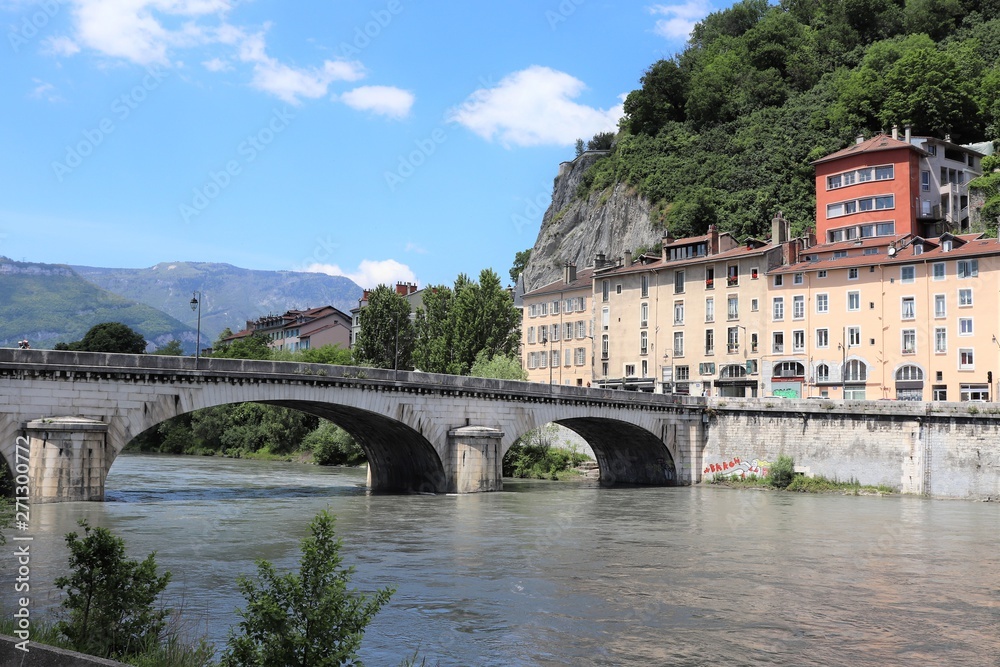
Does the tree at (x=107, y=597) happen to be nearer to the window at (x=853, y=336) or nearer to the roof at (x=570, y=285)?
the window at (x=853, y=336)

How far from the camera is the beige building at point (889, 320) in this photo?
4594 centimetres

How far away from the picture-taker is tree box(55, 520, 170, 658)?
8531 mm

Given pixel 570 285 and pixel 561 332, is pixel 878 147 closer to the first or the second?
pixel 570 285

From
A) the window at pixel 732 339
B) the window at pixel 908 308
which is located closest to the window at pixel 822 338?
the window at pixel 908 308

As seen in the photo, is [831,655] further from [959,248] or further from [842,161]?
[842,161]

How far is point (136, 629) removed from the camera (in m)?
8.71

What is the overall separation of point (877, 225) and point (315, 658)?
5682 cm

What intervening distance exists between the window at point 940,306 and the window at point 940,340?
69 centimetres

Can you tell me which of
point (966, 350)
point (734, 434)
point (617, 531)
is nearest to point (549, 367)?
point (734, 434)

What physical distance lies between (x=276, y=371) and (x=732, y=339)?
2960 centimetres

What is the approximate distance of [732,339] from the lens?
54219 millimetres

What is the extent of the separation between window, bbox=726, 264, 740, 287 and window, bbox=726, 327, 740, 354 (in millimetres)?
2561

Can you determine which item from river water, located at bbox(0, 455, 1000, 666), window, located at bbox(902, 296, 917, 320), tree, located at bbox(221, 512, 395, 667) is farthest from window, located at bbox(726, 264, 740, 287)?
tree, located at bbox(221, 512, 395, 667)

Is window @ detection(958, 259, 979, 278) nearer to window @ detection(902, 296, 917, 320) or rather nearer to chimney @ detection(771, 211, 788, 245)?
window @ detection(902, 296, 917, 320)
